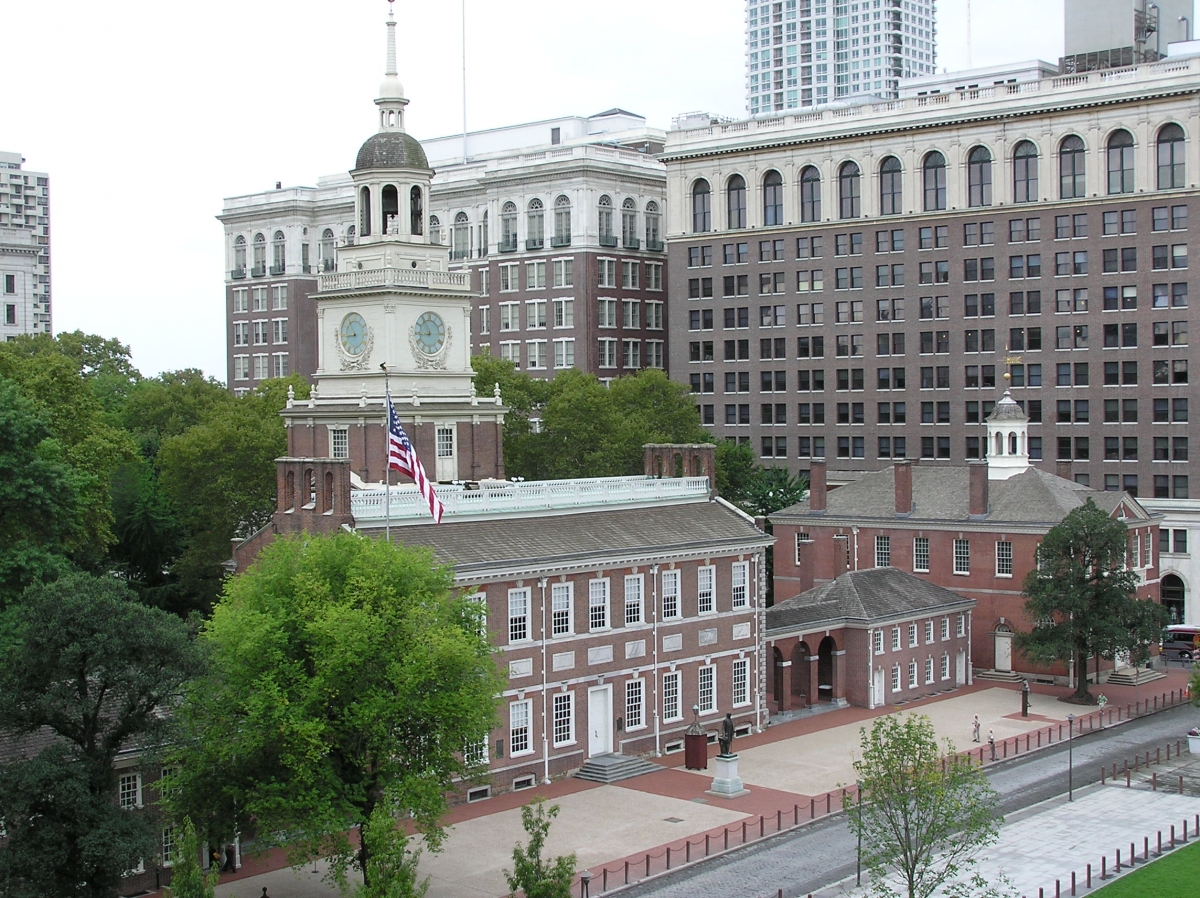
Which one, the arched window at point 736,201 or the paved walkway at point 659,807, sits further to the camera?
the arched window at point 736,201

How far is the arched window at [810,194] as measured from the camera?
11300cm

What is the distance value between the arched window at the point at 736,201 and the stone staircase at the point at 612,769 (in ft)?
219

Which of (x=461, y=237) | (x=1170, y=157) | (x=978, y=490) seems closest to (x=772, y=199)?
(x=1170, y=157)

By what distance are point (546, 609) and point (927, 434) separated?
60312 mm

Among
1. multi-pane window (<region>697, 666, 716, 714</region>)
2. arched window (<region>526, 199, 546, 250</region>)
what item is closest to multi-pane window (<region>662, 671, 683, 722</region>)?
multi-pane window (<region>697, 666, 716, 714</region>)

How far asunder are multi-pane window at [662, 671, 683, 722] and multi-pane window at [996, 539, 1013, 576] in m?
24.2

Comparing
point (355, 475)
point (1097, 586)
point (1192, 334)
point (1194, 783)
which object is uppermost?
point (1192, 334)

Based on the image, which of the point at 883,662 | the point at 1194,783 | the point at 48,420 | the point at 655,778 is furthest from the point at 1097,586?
the point at 48,420

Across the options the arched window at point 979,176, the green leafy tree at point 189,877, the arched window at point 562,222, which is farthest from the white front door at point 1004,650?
the arched window at point 562,222

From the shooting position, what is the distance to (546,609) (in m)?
54.2

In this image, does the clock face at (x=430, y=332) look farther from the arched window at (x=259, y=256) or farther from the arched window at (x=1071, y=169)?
the arched window at (x=259, y=256)

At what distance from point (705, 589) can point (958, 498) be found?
23585mm

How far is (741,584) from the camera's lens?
204ft

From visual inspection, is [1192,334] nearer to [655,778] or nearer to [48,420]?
[655,778]
